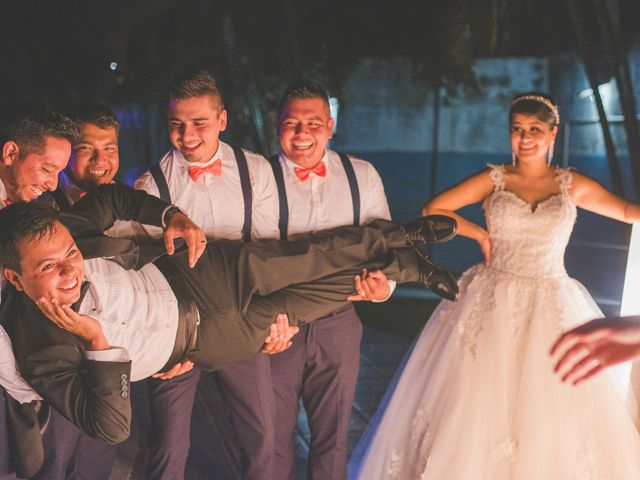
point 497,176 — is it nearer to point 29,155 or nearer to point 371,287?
point 371,287

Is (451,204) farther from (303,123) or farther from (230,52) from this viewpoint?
(230,52)

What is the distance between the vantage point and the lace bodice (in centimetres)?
376

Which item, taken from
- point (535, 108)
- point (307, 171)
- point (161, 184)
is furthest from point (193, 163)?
point (535, 108)

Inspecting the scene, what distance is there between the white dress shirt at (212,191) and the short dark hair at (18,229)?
0.73m

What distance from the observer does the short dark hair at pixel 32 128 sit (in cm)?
278

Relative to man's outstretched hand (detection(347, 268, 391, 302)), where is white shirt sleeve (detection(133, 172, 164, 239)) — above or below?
above

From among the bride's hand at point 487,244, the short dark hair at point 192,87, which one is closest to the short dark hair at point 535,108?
the bride's hand at point 487,244

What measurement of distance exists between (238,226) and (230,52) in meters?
6.62

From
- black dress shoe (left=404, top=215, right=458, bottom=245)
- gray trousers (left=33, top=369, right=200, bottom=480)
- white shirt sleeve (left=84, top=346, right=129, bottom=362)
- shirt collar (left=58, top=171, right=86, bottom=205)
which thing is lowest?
gray trousers (left=33, top=369, right=200, bottom=480)

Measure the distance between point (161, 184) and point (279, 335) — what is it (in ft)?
2.86

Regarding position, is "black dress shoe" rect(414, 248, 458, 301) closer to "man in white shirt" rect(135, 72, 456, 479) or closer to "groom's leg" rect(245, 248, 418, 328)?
"groom's leg" rect(245, 248, 418, 328)

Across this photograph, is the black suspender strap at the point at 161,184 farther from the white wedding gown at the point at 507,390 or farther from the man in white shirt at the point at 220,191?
the white wedding gown at the point at 507,390

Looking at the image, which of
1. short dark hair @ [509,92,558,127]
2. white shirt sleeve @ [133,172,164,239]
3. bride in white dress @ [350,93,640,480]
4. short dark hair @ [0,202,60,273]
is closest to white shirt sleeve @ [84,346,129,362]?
short dark hair @ [0,202,60,273]

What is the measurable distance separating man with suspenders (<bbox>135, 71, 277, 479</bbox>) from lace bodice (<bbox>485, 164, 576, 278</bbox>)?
1412 mm
